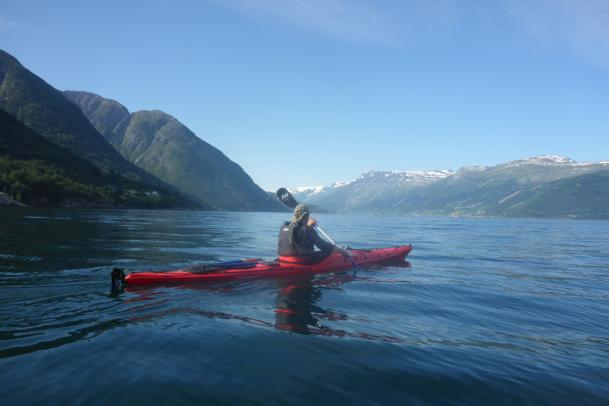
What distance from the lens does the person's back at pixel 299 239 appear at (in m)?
13.2

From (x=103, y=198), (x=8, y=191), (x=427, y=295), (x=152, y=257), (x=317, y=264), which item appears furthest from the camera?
(x=103, y=198)

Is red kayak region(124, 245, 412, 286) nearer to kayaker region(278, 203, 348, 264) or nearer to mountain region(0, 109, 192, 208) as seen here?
kayaker region(278, 203, 348, 264)

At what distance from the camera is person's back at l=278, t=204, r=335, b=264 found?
1321 cm

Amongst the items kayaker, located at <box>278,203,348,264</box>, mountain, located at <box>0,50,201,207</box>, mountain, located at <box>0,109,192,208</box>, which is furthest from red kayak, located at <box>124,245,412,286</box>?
mountain, located at <box>0,50,201,207</box>

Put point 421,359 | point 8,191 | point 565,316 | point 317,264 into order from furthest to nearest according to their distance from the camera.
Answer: point 8,191
point 317,264
point 565,316
point 421,359

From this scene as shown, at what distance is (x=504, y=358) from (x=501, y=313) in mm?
3634

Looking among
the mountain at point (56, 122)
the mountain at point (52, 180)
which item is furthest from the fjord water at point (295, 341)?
the mountain at point (56, 122)

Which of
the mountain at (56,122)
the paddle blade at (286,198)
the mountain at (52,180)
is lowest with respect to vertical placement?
the paddle blade at (286,198)

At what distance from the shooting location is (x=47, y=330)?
A: 6738 millimetres

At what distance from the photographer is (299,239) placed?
13781mm

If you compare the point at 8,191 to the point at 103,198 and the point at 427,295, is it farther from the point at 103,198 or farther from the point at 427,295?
the point at 427,295

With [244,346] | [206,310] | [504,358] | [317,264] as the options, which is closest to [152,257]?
[317,264]

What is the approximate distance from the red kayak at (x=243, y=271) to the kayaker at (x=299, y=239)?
0.29m

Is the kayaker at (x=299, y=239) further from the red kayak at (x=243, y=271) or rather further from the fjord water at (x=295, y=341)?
the fjord water at (x=295, y=341)
